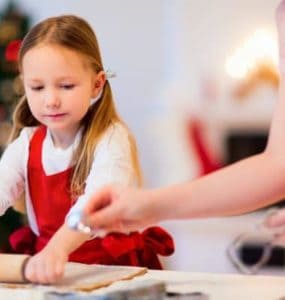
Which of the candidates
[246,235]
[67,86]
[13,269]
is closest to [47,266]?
[13,269]

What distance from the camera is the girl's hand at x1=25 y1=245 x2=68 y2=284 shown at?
0.59 meters

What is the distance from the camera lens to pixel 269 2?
1.63m

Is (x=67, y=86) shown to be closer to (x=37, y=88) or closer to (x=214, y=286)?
(x=37, y=88)

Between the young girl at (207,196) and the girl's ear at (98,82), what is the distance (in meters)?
0.12

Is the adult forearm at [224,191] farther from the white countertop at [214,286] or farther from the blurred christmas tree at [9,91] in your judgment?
the blurred christmas tree at [9,91]

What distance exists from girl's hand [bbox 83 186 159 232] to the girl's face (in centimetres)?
10

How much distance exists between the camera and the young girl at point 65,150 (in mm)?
600

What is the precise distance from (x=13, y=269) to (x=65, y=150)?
3.7 inches

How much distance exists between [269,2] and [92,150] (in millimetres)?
1102

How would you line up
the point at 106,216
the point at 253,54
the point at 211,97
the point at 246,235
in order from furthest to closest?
the point at 211,97 → the point at 253,54 → the point at 246,235 → the point at 106,216

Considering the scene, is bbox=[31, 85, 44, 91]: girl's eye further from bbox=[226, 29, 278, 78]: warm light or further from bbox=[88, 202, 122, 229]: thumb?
bbox=[226, 29, 278, 78]: warm light

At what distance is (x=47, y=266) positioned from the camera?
59cm

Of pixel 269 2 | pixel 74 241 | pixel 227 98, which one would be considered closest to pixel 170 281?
pixel 74 241

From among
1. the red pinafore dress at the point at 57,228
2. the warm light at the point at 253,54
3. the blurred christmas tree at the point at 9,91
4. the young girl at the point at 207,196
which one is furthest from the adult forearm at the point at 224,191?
the warm light at the point at 253,54
